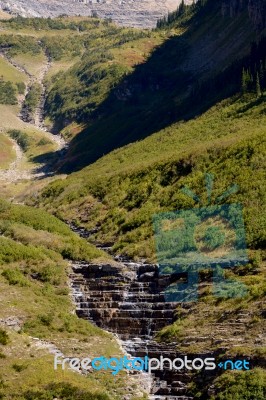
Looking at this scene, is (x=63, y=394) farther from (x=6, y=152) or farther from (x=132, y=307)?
(x=6, y=152)

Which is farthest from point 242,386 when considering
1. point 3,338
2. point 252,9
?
point 252,9

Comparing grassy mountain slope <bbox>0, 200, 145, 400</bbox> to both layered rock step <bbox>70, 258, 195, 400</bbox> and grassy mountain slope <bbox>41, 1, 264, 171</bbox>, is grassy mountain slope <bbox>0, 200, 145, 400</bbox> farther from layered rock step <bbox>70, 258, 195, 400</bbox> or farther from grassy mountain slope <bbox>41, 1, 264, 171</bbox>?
grassy mountain slope <bbox>41, 1, 264, 171</bbox>

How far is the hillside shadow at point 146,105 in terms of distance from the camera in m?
130

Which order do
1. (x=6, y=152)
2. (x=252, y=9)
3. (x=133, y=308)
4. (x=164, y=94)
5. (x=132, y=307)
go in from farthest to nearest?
(x=164, y=94) → (x=6, y=152) → (x=252, y=9) → (x=132, y=307) → (x=133, y=308)

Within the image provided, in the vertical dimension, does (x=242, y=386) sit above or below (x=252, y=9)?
below

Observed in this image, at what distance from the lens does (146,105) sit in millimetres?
174625

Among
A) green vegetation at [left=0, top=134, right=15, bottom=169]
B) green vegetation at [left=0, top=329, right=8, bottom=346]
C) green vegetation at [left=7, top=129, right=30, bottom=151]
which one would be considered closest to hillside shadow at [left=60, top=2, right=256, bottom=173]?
green vegetation at [left=7, top=129, right=30, bottom=151]

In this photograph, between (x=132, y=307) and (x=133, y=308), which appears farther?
(x=132, y=307)

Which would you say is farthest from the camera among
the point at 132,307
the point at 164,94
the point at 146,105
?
the point at 164,94

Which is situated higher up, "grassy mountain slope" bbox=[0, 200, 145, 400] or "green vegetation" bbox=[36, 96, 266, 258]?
"green vegetation" bbox=[36, 96, 266, 258]

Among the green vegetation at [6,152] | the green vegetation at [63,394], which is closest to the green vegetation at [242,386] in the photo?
the green vegetation at [63,394]

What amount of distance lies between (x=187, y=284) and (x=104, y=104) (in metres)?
157

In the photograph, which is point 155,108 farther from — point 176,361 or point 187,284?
point 176,361

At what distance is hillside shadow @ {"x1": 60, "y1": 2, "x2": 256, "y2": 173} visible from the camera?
130 metres
